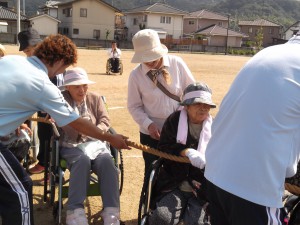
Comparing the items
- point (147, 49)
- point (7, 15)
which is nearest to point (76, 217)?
point (147, 49)

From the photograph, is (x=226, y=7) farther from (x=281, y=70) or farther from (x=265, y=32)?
(x=281, y=70)

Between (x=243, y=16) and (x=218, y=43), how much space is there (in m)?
92.4

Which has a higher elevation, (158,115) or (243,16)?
(243,16)

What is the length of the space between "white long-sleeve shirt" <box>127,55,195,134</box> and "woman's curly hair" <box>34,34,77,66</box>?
2.93ft

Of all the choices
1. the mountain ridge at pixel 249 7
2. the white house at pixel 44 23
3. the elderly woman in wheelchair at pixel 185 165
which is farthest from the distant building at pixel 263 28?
the elderly woman in wheelchair at pixel 185 165

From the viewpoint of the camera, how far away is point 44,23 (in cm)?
4881

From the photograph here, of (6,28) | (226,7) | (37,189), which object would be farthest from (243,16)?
(37,189)

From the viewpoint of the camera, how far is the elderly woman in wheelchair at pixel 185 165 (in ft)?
9.20

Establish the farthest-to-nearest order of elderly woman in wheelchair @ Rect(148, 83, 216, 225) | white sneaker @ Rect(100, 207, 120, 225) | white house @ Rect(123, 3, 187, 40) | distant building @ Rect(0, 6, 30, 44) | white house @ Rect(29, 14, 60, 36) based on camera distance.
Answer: white house @ Rect(123, 3, 187, 40)
white house @ Rect(29, 14, 60, 36)
distant building @ Rect(0, 6, 30, 44)
white sneaker @ Rect(100, 207, 120, 225)
elderly woman in wheelchair @ Rect(148, 83, 216, 225)

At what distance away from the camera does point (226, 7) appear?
15900 cm

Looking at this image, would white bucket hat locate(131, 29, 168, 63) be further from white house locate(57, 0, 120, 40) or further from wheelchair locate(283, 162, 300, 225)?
white house locate(57, 0, 120, 40)

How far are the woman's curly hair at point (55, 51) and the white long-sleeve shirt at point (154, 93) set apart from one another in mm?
892

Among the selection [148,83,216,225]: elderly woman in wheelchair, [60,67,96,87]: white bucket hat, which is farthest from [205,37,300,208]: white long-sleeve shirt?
[60,67,96,87]: white bucket hat

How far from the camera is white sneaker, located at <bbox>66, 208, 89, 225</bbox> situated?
3.08 m
